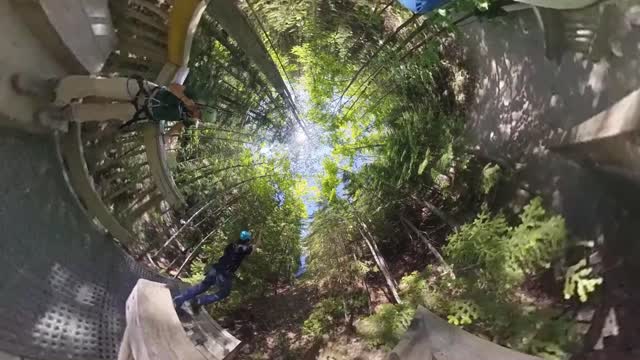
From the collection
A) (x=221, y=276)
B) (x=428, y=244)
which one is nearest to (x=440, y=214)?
(x=428, y=244)

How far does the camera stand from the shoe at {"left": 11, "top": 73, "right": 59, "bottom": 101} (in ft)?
11.1

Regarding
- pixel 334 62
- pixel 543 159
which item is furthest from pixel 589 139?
pixel 334 62

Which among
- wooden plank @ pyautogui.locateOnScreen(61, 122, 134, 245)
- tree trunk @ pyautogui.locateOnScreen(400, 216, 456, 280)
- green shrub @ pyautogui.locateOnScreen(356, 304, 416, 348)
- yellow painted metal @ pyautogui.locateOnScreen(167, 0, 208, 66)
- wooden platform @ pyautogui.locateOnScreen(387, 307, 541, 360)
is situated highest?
yellow painted metal @ pyautogui.locateOnScreen(167, 0, 208, 66)

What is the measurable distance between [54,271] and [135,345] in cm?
134

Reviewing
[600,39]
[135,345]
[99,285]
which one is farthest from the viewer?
[99,285]

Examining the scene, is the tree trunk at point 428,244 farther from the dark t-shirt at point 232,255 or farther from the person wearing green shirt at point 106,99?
the person wearing green shirt at point 106,99

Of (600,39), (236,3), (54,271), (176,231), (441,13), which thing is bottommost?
(176,231)

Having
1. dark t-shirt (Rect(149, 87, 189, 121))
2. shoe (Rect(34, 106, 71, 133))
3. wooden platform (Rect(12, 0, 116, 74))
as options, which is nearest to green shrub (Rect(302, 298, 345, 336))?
dark t-shirt (Rect(149, 87, 189, 121))

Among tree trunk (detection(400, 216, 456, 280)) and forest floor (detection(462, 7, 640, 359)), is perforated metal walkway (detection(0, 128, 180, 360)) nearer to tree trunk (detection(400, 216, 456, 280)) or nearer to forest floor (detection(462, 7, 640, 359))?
tree trunk (detection(400, 216, 456, 280))

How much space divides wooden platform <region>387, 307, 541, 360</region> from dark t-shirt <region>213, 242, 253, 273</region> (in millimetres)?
2116

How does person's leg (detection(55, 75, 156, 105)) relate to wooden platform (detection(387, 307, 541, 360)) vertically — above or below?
above

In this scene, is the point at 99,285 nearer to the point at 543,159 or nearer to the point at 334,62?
the point at 543,159

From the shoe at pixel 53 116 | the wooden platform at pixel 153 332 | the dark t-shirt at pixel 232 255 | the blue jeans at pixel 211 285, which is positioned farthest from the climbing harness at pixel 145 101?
the blue jeans at pixel 211 285

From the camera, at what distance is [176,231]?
627cm
